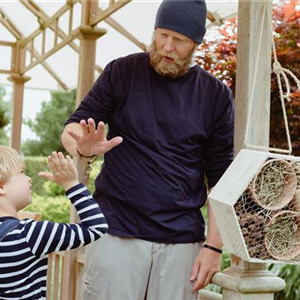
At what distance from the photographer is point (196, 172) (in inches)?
87.2

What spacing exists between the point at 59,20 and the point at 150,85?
187 inches

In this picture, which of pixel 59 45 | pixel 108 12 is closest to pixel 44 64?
pixel 59 45

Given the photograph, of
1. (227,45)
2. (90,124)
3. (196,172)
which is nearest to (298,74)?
(227,45)

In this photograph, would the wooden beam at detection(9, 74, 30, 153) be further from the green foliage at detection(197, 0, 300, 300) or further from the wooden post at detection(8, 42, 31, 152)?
the green foliage at detection(197, 0, 300, 300)

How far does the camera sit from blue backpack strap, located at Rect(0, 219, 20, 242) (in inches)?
73.5

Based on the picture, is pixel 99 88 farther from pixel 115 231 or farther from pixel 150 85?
pixel 115 231

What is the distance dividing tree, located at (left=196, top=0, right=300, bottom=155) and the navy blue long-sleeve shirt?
2223 millimetres

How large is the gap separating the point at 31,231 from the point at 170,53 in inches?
27.4

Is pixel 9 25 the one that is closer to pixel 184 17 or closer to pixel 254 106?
pixel 184 17

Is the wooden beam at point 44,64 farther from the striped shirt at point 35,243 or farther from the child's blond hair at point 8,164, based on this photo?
the striped shirt at point 35,243

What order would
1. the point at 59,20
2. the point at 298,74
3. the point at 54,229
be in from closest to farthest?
the point at 54,229
the point at 298,74
the point at 59,20

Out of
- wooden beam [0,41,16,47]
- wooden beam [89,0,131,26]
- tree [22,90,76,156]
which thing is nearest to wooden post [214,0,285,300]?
wooden beam [89,0,131,26]

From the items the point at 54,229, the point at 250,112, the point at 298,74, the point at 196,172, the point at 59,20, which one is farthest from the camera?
the point at 59,20

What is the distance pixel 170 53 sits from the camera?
2.17 m
